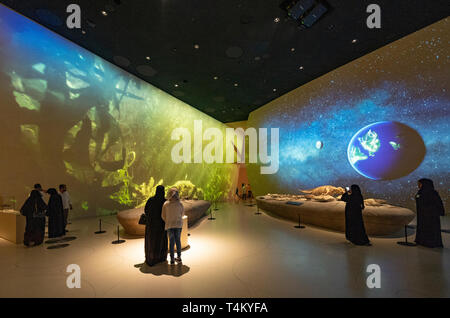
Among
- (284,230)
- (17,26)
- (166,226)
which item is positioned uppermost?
(17,26)

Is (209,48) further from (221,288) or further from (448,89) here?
(448,89)

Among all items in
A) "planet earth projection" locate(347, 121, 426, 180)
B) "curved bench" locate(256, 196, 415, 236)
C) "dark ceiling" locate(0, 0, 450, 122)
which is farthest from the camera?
"planet earth projection" locate(347, 121, 426, 180)

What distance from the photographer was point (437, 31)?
7.00m

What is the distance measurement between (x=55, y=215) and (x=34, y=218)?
62 cm

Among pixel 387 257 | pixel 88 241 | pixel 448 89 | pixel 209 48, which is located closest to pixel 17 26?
pixel 209 48

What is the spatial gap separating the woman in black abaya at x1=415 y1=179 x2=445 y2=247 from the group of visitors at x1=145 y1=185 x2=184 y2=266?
208 inches

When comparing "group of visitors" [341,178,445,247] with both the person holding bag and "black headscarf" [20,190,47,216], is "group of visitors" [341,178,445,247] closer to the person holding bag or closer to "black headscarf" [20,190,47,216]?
the person holding bag

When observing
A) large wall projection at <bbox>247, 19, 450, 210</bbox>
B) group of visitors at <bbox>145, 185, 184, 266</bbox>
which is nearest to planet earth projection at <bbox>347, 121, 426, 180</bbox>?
large wall projection at <bbox>247, 19, 450, 210</bbox>

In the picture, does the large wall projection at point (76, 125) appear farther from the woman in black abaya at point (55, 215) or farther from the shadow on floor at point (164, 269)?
the shadow on floor at point (164, 269)

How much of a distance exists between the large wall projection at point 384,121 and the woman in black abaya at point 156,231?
27.3 feet

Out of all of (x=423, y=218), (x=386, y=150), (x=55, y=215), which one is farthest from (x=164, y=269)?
(x=386, y=150)

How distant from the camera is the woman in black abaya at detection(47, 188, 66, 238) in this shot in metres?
5.45

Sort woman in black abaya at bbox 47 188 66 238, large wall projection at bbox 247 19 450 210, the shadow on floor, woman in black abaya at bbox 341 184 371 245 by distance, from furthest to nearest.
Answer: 1. large wall projection at bbox 247 19 450 210
2. woman in black abaya at bbox 47 188 66 238
3. woman in black abaya at bbox 341 184 371 245
4. the shadow on floor

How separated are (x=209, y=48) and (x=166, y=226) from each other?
6.61 metres
